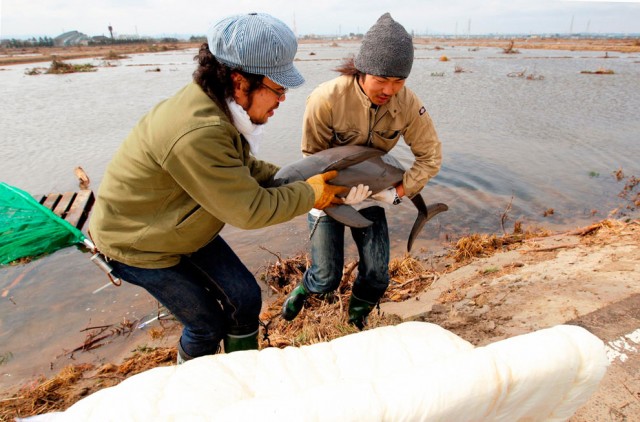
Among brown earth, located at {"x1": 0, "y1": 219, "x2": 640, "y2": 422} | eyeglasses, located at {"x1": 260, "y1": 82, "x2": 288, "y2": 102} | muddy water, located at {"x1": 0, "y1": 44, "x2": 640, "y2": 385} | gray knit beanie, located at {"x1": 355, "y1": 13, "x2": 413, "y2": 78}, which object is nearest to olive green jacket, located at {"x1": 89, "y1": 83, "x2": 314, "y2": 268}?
eyeglasses, located at {"x1": 260, "y1": 82, "x2": 288, "y2": 102}

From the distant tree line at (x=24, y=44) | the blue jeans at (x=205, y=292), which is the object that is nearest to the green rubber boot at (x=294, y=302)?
the blue jeans at (x=205, y=292)

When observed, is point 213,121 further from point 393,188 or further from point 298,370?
point 393,188

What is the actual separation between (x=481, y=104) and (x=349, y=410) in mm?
12746

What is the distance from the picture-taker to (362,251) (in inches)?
111

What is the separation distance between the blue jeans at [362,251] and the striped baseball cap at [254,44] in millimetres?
1262

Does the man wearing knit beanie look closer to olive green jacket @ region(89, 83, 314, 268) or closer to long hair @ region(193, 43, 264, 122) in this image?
olive green jacket @ region(89, 83, 314, 268)

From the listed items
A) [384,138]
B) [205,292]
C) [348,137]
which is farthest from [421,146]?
[205,292]

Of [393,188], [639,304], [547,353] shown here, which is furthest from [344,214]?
[639,304]

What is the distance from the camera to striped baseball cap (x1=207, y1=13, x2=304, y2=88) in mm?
1664

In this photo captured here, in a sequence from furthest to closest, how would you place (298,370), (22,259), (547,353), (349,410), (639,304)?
(22,259) → (639,304) → (298,370) → (547,353) → (349,410)

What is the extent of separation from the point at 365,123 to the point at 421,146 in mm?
476

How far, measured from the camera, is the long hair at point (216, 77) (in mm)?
1734

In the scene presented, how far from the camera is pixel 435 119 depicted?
34.6ft

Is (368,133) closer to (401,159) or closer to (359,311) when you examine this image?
(359,311)
